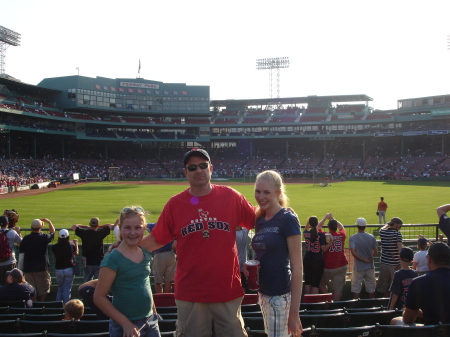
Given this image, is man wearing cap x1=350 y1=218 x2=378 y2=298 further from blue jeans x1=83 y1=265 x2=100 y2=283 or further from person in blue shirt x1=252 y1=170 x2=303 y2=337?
blue jeans x1=83 y1=265 x2=100 y2=283

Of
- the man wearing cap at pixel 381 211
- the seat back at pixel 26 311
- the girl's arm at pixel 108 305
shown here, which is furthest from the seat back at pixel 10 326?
the man wearing cap at pixel 381 211

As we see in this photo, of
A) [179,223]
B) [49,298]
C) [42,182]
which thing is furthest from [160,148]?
[179,223]

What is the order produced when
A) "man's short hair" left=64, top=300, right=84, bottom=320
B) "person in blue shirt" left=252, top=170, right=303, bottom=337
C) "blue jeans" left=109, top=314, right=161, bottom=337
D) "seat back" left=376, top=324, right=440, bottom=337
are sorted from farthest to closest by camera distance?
"man's short hair" left=64, top=300, right=84, bottom=320
"seat back" left=376, top=324, right=440, bottom=337
"blue jeans" left=109, top=314, right=161, bottom=337
"person in blue shirt" left=252, top=170, right=303, bottom=337

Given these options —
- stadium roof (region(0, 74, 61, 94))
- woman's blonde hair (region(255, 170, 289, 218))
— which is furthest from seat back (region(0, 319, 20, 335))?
stadium roof (region(0, 74, 61, 94))

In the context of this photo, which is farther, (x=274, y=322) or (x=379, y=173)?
(x=379, y=173)

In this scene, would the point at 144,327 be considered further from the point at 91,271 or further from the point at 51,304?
the point at 91,271

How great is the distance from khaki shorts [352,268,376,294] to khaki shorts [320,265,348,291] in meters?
0.29

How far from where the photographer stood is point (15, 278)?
A: 627 centimetres

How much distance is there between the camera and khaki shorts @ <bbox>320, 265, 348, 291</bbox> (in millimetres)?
7688

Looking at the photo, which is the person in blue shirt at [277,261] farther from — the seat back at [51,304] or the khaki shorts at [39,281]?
the khaki shorts at [39,281]

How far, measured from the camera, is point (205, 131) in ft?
268

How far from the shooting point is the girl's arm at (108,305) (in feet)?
10.9

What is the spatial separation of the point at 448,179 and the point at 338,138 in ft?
93.4

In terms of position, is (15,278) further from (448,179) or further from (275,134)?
(275,134)
